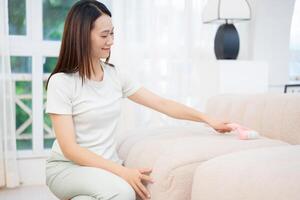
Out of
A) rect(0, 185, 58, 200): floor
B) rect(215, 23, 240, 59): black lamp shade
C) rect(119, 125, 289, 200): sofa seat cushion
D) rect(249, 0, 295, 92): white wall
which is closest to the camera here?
rect(119, 125, 289, 200): sofa seat cushion

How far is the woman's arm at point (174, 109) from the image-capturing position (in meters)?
1.35

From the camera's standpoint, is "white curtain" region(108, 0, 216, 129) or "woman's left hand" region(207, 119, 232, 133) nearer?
"woman's left hand" region(207, 119, 232, 133)

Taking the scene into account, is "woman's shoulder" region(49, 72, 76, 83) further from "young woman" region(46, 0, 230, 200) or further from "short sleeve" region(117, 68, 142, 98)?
"short sleeve" region(117, 68, 142, 98)

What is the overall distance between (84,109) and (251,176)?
588 mm

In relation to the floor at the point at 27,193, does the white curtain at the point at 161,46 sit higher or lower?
higher

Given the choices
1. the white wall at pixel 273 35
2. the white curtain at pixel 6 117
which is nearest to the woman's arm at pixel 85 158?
the white curtain at pixel 6 117

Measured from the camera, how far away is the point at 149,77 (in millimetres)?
2637

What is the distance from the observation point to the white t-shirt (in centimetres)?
118

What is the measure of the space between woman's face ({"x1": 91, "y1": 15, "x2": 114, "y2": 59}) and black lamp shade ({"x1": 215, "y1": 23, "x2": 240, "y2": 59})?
146 cm

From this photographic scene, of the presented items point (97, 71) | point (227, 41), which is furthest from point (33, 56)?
point (97, 71)

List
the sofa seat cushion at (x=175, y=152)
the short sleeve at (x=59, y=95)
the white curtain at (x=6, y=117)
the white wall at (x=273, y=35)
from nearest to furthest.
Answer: the sofa seat cushion at (x=175, y=152), the short sleeve at (x=59, y=95), the white curtain at (x=6, y=117), the white wall at (x=273, y=35)

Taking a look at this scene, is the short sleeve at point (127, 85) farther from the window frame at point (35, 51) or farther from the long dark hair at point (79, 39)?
the window frame at point (35, 51)

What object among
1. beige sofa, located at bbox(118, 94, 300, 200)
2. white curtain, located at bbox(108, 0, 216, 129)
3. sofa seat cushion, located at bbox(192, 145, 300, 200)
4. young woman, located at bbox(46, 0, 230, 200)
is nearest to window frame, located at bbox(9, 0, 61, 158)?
white curtain, located at bbox(108, 0, 216, 129)

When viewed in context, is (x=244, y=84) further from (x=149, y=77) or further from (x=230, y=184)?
(x=230, y=184)
